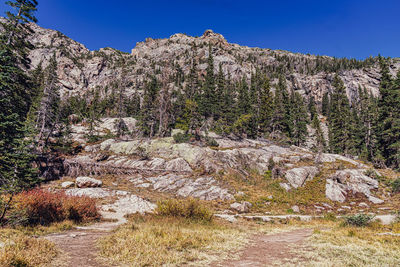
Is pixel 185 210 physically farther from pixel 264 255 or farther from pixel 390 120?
pixel 390 120

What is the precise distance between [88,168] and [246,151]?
26.1m

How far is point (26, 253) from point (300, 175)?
30.3m

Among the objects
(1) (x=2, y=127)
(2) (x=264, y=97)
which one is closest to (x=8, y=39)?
(1) (x=2, y=127)

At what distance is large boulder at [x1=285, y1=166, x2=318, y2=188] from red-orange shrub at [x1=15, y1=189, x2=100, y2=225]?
81.1 feet

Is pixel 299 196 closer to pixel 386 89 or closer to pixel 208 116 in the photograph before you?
pixel 208 116

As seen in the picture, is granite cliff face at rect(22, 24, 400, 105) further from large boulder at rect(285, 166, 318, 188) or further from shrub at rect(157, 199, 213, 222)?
shrub at rect(157, 199, 213, 222)

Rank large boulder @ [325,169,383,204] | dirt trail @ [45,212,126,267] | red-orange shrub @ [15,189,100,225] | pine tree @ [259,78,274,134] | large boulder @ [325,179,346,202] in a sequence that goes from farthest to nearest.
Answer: pine tree @ [259,78,274,134], large boulder @ [325,169,383,204], large boulder @ [325,179,346,202], red-orange shrub @ [15,189,100,225], dirt trail @ [45,212,126,267]

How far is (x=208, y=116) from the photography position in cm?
5728

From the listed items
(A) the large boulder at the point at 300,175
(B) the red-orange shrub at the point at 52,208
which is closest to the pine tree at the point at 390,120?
(A) the large boulder at the point at 300,175

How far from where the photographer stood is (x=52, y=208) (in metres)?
12.4

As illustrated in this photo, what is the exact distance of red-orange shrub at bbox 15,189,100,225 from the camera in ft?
36.8

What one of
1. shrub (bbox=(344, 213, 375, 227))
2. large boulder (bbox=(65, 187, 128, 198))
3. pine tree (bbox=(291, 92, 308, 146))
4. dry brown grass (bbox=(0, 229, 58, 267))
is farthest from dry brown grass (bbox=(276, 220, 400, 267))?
pine tree (bbox=(291, 92, 308, 146))

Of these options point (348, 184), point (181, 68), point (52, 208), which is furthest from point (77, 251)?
point (181, 68)

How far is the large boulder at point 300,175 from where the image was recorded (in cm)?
2728
